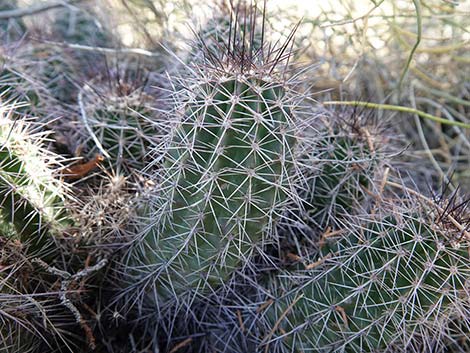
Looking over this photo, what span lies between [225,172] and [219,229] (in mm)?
151

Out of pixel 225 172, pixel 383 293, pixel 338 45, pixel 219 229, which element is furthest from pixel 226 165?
pixel 338 45

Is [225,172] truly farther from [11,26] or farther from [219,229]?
[11,26]

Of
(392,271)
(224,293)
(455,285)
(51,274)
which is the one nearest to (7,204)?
(51,274)

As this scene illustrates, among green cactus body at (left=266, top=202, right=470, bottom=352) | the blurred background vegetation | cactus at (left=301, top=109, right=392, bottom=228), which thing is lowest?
green cactus body at (left=266, top=202, right=470, bottom=352)

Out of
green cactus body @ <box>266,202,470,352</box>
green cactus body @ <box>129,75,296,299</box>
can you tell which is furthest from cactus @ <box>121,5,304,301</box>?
green cactus body @ <box>266,202,470,352</box>

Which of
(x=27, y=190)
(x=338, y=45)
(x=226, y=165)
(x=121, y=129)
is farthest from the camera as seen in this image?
(x=338, y=45)

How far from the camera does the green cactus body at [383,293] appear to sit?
1.17m

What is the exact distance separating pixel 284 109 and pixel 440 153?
4.25 ft

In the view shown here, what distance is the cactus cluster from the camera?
1.17 meters

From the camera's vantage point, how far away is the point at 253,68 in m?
1.15

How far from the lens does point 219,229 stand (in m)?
1.22

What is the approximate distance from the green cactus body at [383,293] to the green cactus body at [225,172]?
0.23 metres

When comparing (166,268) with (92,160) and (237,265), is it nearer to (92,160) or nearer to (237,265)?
(237,265)

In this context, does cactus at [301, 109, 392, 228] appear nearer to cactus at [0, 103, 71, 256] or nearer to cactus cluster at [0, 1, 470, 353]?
cactus cluster at [0, 1, 470, 353]
